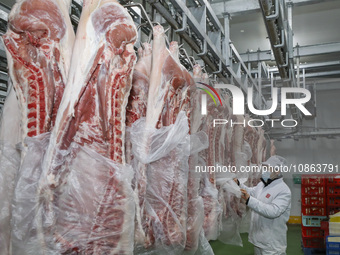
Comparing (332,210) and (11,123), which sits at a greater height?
(11,123)

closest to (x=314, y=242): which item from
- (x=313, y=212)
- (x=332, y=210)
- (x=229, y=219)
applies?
(x=313, y=212)

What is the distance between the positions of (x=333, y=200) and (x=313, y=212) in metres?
0.43

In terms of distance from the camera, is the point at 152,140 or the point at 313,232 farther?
the point at 313,232

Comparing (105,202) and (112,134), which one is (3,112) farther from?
(105,202)

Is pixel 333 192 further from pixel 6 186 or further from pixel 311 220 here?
pixel 6 186

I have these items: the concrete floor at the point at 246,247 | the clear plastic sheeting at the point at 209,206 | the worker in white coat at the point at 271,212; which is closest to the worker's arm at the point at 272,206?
the worker in white coat at the point at 271,212

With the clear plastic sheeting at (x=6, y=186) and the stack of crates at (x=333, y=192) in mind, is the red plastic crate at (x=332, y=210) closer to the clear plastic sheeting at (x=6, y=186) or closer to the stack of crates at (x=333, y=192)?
the stack of crates at (x=333, y=192)

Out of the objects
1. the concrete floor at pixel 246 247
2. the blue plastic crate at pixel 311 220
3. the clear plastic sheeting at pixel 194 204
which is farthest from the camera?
the concrete floor at pixel 246 247

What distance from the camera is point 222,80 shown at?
5094 millimetres

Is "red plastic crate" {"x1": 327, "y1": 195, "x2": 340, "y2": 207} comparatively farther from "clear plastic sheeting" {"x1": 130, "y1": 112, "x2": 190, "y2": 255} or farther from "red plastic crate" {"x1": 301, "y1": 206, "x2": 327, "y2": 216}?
"clear plastic sheeting" {"x1": 130, "y1": 112, "x2": 190, "y2": 255}

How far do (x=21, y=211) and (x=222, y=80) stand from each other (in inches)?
146

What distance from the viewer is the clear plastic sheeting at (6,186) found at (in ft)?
6.67

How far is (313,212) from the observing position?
611cm

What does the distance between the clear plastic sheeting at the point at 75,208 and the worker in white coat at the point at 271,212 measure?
2.44m
